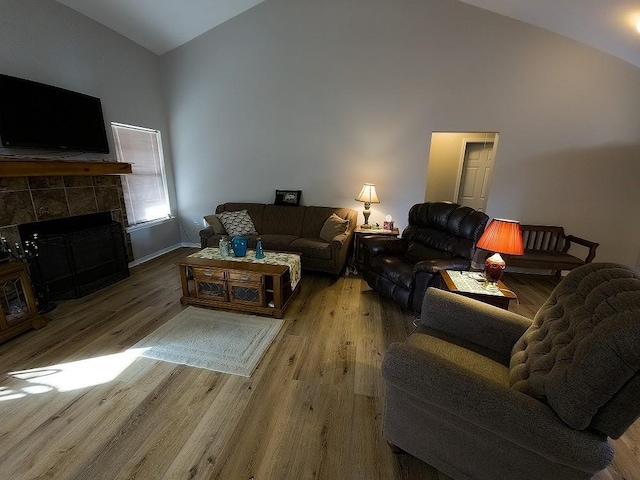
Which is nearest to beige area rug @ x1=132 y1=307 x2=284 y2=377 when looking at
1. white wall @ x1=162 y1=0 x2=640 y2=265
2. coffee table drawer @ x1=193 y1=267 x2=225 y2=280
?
coffee table drawer @ x1=193 y1=267 x2=225 y2=280

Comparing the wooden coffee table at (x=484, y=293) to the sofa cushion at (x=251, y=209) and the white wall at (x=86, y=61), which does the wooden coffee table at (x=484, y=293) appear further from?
the white wall at (x=86, y=61)

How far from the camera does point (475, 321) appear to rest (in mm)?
1566

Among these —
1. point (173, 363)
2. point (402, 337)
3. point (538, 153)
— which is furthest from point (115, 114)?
point (538, 153)

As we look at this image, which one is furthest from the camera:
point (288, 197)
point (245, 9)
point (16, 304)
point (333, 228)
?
point (288, 197)

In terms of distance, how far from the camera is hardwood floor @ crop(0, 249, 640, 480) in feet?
4.45

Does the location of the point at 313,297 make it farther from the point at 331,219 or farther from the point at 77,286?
the point at 77,286

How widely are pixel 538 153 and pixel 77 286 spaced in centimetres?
583

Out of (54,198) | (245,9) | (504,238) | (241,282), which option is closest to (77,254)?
(54,198)

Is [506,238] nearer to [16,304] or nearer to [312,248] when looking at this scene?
[312,248]

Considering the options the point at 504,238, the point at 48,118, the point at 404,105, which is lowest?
the point at 504,238

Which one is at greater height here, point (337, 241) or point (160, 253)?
point (337, 241)

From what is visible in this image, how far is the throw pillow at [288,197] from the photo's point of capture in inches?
170

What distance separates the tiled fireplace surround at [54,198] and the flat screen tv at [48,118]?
1.21 feet

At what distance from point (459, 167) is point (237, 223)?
165 inches
